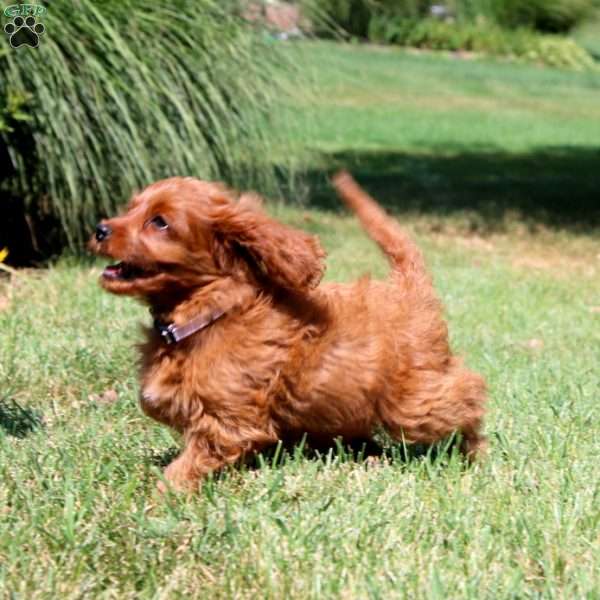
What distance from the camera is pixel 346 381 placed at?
3934 millimetres

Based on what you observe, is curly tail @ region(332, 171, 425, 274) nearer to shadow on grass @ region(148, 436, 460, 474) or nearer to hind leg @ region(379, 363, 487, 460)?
hind leg @ region(379, 363, 487, 460)

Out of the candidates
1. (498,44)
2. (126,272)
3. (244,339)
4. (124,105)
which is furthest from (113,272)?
(498,44)

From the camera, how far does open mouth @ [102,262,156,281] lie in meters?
3.83

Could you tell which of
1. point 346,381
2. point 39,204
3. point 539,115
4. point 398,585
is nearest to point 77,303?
point 39,204

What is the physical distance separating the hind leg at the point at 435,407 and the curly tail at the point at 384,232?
41 cm

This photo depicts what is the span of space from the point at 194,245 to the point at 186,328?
0.84ft

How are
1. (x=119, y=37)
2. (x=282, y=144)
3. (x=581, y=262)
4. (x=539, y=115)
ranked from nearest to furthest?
(x=119, y=37) < (x=282, y=144) < (x=581, y=262) < (x=539, y=115)

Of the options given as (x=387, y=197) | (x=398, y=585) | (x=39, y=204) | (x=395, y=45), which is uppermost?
(x=398, y=585)

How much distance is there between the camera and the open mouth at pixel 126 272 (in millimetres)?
3834

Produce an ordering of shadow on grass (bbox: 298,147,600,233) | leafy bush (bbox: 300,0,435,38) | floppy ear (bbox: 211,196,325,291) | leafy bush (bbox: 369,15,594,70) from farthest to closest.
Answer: leafy bush (bbox: 369,15,594,70), shadow on grass (bbox: 298,147,600,233), leafy bush (bbox: 300,0,435,38), floppy ear (bbox: 211,196,325,291)

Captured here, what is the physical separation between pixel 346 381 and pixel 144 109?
427 centimetres

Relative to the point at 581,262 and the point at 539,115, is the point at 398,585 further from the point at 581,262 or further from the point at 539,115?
the point at 539,115

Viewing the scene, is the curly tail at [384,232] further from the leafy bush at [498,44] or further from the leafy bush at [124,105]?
the leafy bush at [498,44]

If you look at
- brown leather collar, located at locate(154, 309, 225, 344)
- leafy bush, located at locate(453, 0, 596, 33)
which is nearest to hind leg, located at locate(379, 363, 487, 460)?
brown leather collar, located at locate(154, 309, 225, 344)
